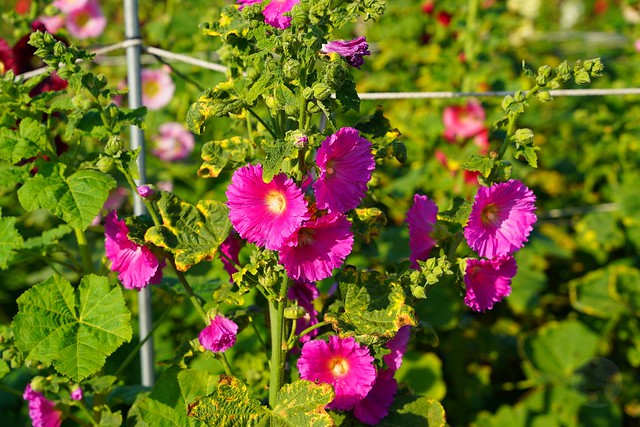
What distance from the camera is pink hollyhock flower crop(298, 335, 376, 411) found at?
108 centimetres

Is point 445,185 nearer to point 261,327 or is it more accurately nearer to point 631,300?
point 631,300

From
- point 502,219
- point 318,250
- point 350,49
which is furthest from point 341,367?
point 350,49

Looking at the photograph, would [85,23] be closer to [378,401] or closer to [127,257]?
[127,257]

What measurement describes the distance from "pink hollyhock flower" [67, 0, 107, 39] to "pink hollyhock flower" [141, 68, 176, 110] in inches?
11.9

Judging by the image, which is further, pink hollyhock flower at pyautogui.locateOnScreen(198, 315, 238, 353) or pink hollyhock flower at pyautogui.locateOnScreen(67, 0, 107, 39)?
pink hollyhock flower at pyautogui.locateOnScreen(67, 0, 107, 39)

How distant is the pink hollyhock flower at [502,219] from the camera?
1067 mm

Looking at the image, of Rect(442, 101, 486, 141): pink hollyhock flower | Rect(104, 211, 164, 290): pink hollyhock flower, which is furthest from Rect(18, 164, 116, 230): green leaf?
Rect(442, 101, 486, 141): pink hollyhock flower

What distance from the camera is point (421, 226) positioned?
1.16 meters

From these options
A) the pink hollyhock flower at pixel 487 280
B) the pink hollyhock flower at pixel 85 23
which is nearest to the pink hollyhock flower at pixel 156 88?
the pink hollyhock flower at pixel 85 23

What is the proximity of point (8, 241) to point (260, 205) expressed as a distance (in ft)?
1.64

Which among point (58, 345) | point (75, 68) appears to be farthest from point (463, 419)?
point (75, 68)

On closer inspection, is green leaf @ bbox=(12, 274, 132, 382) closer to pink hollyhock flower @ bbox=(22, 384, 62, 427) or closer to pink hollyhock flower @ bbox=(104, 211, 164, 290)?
pink hollyhock flower @ bbox=(104, 211, 164, 290)

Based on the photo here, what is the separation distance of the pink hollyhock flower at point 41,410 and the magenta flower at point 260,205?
0.52 meters

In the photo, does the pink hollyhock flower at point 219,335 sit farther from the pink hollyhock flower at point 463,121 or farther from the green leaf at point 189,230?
the pink hollyhock flower at point 463,121
